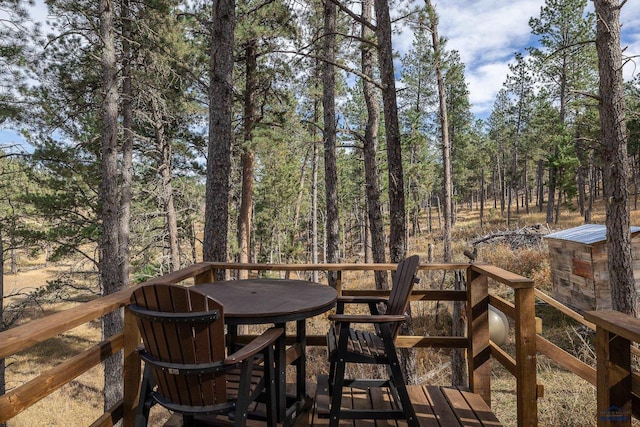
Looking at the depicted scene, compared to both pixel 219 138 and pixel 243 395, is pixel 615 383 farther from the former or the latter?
pixel 219 138

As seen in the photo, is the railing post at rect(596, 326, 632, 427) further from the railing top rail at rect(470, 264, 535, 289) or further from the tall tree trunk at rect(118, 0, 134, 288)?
the tall tree trunk at rect(118, 0, 134, 288)

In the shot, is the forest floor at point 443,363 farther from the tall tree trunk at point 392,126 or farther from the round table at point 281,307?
the round table at point 281,307

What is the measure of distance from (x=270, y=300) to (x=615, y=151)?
5.25m

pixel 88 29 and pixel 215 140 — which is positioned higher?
pixel 88 29

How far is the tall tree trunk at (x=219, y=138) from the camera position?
4492mm

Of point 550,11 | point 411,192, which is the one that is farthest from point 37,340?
point 411,192

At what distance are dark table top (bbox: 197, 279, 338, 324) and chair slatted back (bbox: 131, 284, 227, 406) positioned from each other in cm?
30

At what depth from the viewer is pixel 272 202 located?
2120cm

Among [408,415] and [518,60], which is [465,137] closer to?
[518,60]

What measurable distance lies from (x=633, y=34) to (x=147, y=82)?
1274cm

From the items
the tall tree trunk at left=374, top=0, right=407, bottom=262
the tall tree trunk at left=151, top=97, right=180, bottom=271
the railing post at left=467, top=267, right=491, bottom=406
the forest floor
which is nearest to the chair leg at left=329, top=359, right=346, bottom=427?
the railing post at left=467, top=267, right=491, bottom=406

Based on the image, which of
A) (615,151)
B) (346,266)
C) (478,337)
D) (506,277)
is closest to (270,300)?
(346,266)

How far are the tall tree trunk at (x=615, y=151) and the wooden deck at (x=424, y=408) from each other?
12.3 feet

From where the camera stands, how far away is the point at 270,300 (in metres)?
2.28
